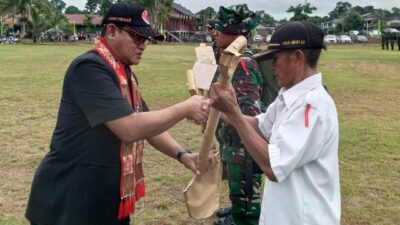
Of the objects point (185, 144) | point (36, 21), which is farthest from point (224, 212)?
point (36, 21)

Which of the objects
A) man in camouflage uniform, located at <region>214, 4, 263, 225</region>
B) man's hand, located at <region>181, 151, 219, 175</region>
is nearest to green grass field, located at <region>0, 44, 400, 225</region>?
man in camouflage uniform, located at <region>214, 4, 263, 225</region>

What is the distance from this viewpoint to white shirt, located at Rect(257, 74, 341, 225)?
2.25 m

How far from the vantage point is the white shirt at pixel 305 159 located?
2.25m

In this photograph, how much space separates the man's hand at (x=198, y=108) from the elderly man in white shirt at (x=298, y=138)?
23 cm

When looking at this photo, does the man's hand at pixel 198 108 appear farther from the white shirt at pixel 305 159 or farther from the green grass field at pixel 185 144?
the green grass field at pixel 185 144

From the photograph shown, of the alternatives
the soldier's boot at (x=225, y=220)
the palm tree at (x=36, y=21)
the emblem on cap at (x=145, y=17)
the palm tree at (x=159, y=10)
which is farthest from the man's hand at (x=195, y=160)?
the palm tree at (x=159, y=10)

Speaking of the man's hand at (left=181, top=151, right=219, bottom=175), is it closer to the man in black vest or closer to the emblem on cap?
the man in black vest

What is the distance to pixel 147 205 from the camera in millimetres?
5672

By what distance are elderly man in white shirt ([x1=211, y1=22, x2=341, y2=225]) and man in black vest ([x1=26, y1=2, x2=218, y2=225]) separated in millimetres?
410

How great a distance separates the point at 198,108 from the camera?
260cm

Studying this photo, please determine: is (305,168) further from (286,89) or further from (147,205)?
(147,205)

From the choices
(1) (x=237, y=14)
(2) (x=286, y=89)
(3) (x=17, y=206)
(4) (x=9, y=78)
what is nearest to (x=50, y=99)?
(4) (x=9, y=78)

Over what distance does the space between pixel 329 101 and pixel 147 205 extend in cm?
367

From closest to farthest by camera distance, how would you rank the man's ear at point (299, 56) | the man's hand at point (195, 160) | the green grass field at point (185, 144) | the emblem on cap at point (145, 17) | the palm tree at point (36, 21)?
the man's ear at point (299, 56), the emblem on cap at point (145, 17), the man's hand at point (195, 160), the green grass field at point (185, 144), the palm tree at point (36, 21)
